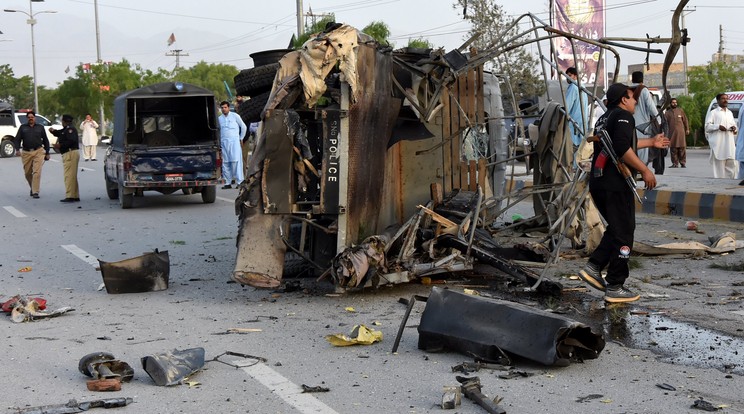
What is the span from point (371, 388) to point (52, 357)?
7.90ft

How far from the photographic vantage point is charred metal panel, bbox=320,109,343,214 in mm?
8367

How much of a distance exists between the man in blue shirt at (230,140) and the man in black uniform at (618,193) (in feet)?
44.6

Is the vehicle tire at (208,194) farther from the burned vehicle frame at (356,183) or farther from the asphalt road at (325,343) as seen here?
the burned vehicle frame at (356,183)

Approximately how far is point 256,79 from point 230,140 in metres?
10.0

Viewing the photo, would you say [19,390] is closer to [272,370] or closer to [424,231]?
[272,370]

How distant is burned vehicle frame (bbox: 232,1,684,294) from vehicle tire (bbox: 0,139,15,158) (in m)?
36.4

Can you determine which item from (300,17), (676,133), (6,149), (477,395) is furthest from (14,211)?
(6,149)

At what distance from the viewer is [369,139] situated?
8.71 m

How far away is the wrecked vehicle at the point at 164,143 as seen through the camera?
17.6 m

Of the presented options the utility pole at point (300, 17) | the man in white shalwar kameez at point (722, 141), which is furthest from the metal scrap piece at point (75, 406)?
the utility pole at point (300, 17)

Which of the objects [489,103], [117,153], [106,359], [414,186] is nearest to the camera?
[106,359]

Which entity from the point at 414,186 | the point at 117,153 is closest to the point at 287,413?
the point at 414,186

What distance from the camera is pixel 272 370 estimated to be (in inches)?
243

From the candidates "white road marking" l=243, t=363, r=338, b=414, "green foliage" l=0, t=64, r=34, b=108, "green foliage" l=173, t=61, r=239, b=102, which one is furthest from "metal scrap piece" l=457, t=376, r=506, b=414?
"green foliage" l=173, t=61, r=239, b=102
